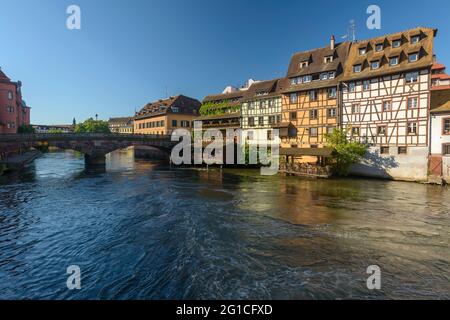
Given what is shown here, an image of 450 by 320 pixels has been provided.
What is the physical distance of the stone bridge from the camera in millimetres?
40791

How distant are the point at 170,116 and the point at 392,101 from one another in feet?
166

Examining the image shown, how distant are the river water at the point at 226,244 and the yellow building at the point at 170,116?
45.5 metres

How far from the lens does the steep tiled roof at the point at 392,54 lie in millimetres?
30359

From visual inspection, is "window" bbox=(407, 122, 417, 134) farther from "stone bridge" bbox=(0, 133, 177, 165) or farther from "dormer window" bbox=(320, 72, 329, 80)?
"stone bridge" bbox=(0, 133, 177, 165)

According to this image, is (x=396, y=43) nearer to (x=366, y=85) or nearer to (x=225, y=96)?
(x=366, y=85)

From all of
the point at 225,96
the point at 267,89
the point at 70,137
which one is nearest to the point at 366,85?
the point at 267,89

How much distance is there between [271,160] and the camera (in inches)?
Answer: 1650

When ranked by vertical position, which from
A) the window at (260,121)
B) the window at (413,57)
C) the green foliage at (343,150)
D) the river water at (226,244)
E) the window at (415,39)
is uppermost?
the window at (415,39)

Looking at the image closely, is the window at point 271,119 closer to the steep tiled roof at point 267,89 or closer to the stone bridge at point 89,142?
the steep tiled roof at point 267,89

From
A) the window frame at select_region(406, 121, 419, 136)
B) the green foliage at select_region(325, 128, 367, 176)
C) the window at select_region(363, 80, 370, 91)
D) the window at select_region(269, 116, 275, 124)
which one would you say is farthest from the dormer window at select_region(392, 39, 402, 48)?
the window at select_region(269, 116, 275, 124)

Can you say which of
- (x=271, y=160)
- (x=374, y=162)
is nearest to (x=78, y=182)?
(x=271, y=160)

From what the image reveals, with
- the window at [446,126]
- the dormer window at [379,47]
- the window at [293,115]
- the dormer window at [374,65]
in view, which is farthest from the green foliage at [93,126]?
the window at [446,126]

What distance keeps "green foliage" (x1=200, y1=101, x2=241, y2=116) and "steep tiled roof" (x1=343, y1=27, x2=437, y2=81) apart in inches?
865
